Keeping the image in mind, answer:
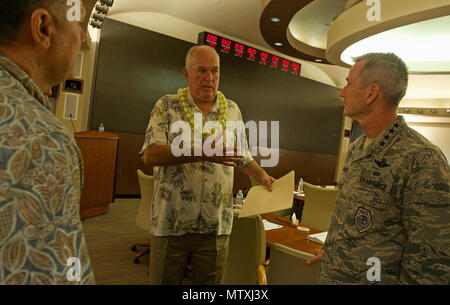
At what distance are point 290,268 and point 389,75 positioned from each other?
3.50 ft

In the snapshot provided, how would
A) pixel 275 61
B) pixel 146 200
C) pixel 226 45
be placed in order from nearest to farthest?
pixel 146 200
pixel 226 45
pixel 275 61

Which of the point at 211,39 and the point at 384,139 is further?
the point at 211,39

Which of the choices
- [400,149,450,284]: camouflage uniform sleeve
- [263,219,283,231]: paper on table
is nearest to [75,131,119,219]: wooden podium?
[263,219,283,231]: paper on table

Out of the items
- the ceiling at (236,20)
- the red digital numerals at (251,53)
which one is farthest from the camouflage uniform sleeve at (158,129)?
the red digital numerals at (251,53)

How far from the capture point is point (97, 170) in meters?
4.75

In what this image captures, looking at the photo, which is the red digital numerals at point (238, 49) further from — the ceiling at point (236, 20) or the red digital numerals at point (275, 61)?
the red digital numerals at point (275, 61)

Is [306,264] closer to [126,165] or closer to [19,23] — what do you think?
[19,23]

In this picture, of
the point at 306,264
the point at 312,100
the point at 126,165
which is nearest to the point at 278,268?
the point at 306,264

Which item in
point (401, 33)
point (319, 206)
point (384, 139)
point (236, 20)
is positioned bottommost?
point (319, 206)

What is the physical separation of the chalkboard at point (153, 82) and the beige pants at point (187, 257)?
17.2ft

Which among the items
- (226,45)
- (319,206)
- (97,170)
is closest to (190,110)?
(319,206)

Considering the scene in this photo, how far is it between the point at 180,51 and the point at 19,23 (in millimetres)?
6822

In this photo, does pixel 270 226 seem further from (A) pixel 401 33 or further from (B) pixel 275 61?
(B) pixel 275 61

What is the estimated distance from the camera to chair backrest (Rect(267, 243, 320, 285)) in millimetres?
1564
